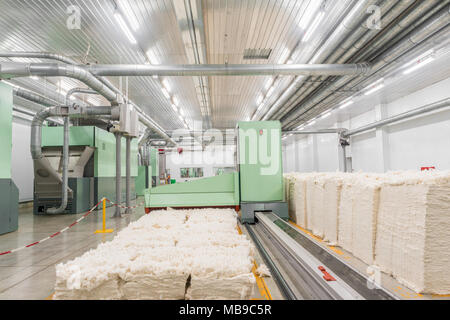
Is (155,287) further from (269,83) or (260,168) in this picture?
(269,83)

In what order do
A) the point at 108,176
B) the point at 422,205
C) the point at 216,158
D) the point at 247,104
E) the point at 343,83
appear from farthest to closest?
the point at 216,158 < the point at 247,104 < the point at 108,176 < the point at 343,83 < the point at 422,205

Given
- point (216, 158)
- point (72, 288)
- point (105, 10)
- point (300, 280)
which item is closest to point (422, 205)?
point (300, 280)

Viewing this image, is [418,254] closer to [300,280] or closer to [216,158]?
[300,280]

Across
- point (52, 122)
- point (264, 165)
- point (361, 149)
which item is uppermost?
point (52, 122)

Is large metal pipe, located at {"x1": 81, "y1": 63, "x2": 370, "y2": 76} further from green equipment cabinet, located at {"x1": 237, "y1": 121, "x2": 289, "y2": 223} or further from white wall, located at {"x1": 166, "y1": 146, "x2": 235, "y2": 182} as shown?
white wall, located at {"x1": 166, "y1": 146, "x2": 235, "y2": 182}

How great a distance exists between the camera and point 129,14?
4047 millimetres

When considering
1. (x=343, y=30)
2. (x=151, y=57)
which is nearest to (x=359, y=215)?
(x=343, y=30)

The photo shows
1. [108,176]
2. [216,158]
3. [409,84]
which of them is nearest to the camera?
[409,84]

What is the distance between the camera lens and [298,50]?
515 centimetres

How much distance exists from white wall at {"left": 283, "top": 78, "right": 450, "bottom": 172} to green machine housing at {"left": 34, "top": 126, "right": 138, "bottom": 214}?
10.7 metres

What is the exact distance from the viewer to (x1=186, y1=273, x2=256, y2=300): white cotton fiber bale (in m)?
1.53

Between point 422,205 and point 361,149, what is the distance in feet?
34.7

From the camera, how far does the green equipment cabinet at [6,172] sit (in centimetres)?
437

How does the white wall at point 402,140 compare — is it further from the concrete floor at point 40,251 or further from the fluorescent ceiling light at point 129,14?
the concrete floor at point 40,251
